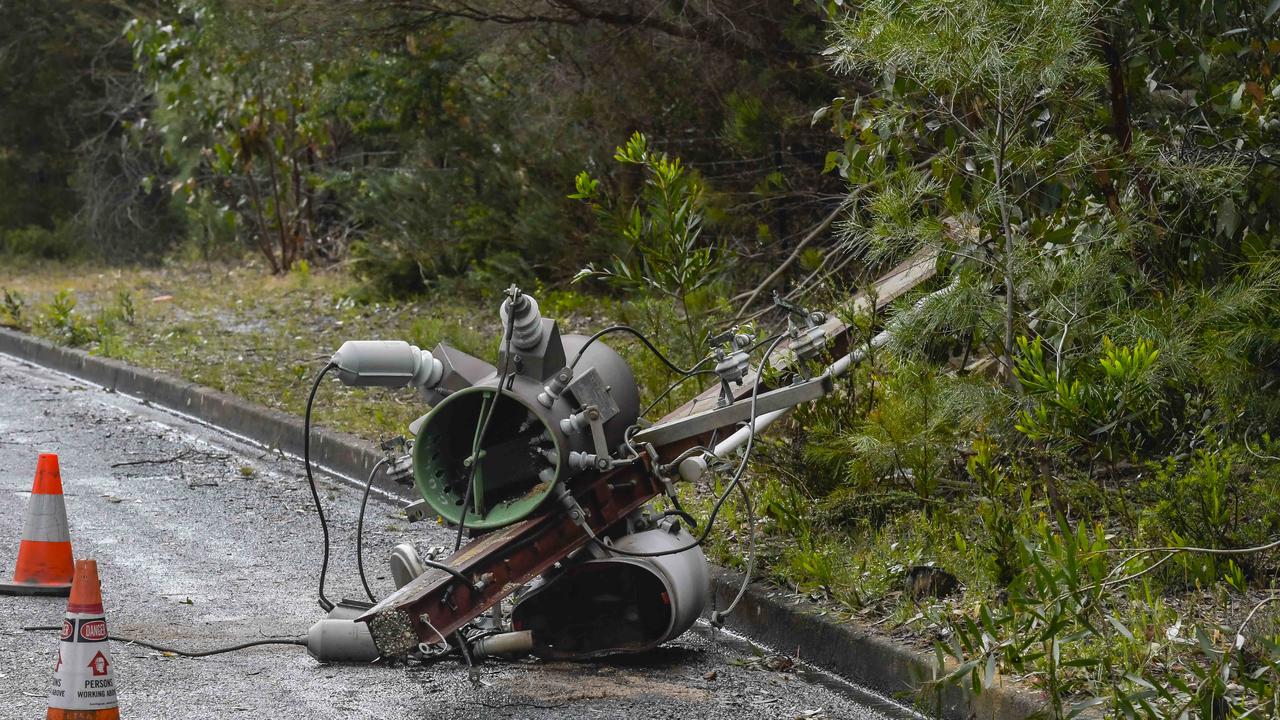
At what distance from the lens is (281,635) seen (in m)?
5.55

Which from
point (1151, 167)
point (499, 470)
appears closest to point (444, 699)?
point (499, 470)

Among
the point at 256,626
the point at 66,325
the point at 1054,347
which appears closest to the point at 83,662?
the point at 256,626

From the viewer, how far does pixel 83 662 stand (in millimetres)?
4039

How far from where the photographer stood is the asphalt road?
471 cm

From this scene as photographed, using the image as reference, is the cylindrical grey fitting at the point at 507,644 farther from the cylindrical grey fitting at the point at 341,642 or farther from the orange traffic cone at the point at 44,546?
the orange traffic cone at the point at 44,546

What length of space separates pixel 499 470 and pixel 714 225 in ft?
20.7

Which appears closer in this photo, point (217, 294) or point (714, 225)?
point (714, 225)

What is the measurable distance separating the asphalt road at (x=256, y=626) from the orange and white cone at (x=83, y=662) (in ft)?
1.54

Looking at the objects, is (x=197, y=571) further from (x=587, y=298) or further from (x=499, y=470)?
(x=587, y=298)

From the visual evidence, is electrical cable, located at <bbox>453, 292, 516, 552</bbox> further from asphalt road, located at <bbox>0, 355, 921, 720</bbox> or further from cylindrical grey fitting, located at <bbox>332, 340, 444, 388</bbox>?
Result: asphalt road, located at <bbox>0, 355, 921, 720</bbox>

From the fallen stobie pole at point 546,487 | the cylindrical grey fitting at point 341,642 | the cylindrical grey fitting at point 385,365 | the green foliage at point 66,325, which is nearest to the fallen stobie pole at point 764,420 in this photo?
the fallen stobie pole at point 546,487

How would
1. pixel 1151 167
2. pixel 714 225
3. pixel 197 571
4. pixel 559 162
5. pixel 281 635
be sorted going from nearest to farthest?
pixel 281 635 < pixel 1151 167 < pixel 197 571 < pixel 714 225 < pixel 559 162

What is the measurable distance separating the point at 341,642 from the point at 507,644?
547 mm

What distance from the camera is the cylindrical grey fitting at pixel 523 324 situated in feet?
16.1
